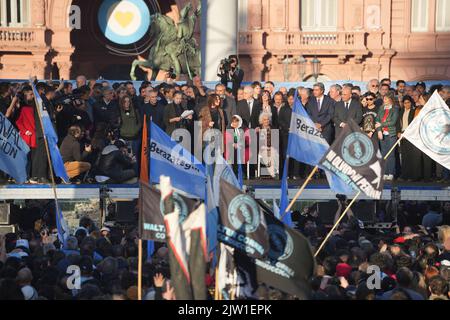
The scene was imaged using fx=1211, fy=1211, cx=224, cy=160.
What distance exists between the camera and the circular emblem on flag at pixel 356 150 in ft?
43.9

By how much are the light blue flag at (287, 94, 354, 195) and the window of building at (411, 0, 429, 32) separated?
29.4m

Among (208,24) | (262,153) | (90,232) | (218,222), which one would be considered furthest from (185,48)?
(218,222)

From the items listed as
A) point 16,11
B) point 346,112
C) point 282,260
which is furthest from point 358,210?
point 16,11

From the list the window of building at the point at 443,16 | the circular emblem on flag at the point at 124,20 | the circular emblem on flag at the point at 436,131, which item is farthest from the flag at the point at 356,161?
the window of building at the point at 443,16

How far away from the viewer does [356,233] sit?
16703 mm

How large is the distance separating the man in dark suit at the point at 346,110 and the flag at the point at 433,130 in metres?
3.55

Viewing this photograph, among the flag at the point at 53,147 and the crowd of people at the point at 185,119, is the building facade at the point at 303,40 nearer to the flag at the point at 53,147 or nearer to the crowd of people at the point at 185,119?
the crowd of people at the point at 185,119

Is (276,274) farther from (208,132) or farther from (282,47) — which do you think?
(282,47)

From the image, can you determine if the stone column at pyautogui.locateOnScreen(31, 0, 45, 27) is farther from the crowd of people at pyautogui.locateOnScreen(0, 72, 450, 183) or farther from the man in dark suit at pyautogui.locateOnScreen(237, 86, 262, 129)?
the man in dark suit at pyautogui.locateOnScreen(237, 86, 262, 129)

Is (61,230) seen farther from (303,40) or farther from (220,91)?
(303,40)

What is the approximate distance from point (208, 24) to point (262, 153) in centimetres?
600

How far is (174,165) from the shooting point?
640 inches

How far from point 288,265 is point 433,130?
5.75 metres
